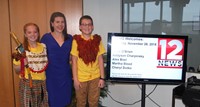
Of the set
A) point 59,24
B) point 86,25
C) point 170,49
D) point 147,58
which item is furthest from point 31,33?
point 170,49

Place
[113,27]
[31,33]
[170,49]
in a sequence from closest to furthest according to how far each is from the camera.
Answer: [31,33], [170,49], [113,27]

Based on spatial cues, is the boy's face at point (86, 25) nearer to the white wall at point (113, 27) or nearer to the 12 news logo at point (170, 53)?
the 12 news logo at point (170, 53)

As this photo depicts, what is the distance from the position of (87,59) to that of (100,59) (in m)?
0.16

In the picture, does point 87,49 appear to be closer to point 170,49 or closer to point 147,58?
point 147,58

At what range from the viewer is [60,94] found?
7.61 ft

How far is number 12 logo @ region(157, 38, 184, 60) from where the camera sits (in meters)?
2.18

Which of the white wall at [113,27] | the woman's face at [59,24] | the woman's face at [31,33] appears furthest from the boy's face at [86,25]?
the white wall at [113,27]

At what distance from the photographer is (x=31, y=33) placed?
82.0 inches

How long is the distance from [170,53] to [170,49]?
0.14 feet

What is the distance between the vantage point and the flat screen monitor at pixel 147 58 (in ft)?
7.17

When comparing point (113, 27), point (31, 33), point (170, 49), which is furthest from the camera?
point (113, 27)

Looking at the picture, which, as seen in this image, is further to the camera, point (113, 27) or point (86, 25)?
point (113, 27)

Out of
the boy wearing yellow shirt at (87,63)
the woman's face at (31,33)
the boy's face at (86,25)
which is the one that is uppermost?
the boy's face at (86,25)

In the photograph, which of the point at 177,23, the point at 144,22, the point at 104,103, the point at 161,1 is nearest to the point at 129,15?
the point at 144,22
